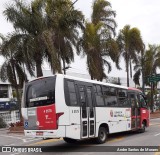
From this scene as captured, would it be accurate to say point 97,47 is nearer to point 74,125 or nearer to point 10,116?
point 74,125

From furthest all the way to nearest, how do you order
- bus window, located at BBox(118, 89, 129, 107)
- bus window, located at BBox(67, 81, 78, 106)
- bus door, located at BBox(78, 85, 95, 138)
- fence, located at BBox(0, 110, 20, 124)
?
1. fence, located at BBox(0, 110, 20, 124)
2. bus window, located at BBox(118, 89, 129, 107)
3. bus door, located at BBox(78, 85, 95, 138)
4. bus window, located at BBox(67, 81, 78, 106)

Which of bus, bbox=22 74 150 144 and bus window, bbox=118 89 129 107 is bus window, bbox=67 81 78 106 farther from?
bus window, bbox=118 89 129 107

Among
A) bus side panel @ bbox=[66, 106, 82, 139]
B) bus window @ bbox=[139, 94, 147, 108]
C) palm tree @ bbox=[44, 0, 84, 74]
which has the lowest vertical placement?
bus side panel @ bbox=[66, 106, 82, 139]

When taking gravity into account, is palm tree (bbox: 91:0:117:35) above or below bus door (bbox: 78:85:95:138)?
above

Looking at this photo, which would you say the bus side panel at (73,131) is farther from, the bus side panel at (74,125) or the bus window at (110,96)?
the bus window at (110,96)

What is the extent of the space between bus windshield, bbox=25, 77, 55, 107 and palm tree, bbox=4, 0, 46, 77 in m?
10.8

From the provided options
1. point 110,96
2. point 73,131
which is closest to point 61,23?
point 110,96

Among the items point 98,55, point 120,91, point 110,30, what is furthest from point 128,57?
point 120,91

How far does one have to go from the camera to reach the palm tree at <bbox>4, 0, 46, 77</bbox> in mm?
25094

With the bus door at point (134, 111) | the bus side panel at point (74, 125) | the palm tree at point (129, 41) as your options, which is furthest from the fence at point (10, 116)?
the bus side panel at point (74, 125)

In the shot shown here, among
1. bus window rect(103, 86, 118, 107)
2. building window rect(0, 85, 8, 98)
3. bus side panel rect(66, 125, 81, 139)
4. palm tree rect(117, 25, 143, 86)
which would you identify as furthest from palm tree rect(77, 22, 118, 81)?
building window rect(0, 85, 8, 98)

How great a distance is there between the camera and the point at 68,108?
43.4 feet

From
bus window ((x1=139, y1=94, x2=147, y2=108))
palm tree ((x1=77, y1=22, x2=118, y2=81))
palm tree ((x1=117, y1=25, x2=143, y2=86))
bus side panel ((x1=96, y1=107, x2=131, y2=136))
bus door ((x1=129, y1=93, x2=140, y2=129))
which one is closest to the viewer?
bus side panel ((x1=96, y1=107, x2=131, y2=136))

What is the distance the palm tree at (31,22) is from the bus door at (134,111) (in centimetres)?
858
